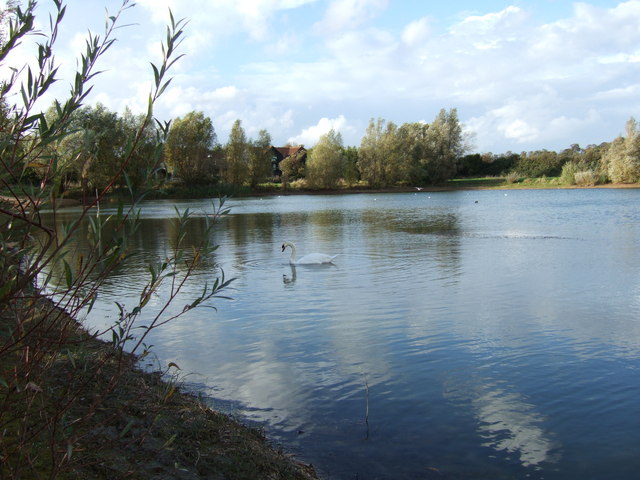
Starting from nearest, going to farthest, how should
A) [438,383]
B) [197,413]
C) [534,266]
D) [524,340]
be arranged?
[197,413]
[438,383]
[524,340]
[534,266]

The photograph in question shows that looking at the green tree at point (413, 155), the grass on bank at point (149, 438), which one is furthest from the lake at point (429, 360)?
the green tree at point (413, 155)

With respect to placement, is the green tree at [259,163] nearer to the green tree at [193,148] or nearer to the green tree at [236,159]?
the green tree at [236,159]

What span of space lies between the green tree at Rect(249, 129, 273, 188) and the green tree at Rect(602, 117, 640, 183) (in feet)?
161

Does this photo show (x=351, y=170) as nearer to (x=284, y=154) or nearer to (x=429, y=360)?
(x=284, y=154)

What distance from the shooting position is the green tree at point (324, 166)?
85750 millimetres

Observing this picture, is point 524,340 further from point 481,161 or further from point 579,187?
point 481,161

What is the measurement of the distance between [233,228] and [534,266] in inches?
766

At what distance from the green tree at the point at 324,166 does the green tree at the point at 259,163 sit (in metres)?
6.52

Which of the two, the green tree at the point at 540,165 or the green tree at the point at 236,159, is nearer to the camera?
the green tree at the point at 236,159

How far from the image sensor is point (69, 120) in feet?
7.96

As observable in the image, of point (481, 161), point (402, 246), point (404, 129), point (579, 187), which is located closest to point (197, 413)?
point (402, 246)

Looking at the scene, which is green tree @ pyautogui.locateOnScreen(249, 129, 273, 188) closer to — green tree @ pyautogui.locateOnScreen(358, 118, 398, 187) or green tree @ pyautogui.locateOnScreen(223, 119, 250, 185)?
green tree @ pyautogui.locateOnScreen(223, 119, 250, 185)

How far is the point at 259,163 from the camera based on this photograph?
86438mm

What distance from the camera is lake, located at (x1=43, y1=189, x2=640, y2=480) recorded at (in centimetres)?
554
